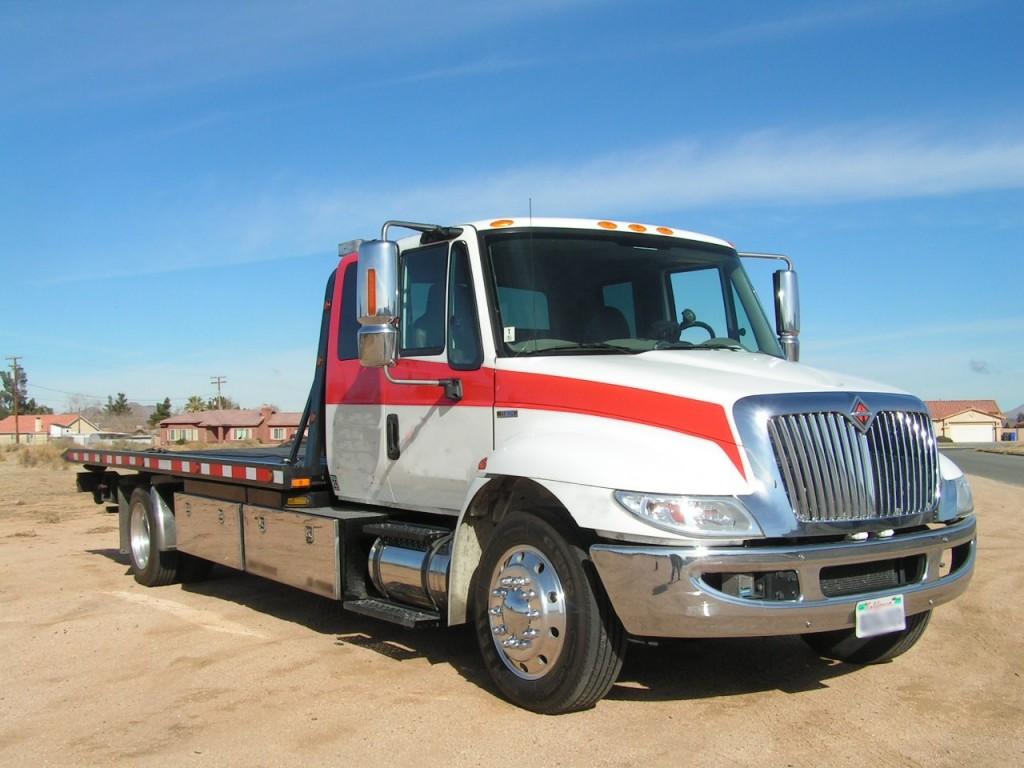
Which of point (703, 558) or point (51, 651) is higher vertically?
point (703, 558)

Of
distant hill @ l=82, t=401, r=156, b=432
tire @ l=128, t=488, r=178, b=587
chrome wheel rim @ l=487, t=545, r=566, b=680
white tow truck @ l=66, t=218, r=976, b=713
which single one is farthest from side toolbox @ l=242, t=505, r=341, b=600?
distant hill @ l=82, t=401, r=156, b=432

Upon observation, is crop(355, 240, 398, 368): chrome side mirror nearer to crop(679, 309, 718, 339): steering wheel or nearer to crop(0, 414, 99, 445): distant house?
crop(679, 309, 718, 339): steering wheel

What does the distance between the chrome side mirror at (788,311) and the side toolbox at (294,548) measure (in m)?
3.28

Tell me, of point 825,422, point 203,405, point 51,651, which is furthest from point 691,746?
point 203,405

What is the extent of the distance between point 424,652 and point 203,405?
117 m

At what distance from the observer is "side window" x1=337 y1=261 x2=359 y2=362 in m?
7.17

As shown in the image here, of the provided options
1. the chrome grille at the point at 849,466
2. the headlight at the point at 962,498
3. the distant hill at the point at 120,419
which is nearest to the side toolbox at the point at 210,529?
the chrome grille at the point at 849,466

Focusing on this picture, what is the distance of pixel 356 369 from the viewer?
704cm

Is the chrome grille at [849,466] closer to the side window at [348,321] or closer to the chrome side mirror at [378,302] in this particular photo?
the chrome side mirror at [378,302]

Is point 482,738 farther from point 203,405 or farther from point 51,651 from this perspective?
point 203,405

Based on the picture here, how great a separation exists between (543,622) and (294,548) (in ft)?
8.63

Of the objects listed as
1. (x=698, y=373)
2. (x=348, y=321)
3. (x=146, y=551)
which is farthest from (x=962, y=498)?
(x=146, y=551)

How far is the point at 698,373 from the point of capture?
524 centimetres

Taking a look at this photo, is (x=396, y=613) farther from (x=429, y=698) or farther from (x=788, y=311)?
(x=788, y=311)
